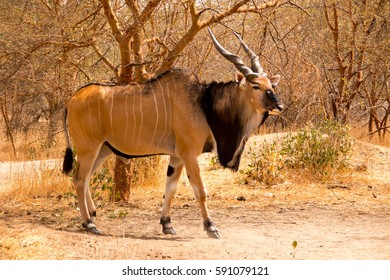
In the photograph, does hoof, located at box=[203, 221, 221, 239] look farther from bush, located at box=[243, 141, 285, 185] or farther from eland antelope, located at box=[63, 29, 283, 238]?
bush, located at box=[243, 141, 285, 185]

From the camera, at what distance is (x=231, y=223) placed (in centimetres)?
593

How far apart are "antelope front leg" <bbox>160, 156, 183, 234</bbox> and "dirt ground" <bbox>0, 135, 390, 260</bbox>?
4.1 inches

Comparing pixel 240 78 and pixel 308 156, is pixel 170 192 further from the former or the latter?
pixel 308 156

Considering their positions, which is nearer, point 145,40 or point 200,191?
point 200,191

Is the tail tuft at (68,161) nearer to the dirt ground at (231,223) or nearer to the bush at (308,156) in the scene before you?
the dirt ground at (231,223)

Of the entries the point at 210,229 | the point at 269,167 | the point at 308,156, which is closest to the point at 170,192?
the point at 210,229

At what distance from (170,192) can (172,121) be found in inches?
22.2

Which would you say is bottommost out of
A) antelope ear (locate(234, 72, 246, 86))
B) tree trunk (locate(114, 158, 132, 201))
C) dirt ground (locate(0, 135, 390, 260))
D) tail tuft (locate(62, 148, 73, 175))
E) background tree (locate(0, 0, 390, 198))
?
dirt ground (locate(0, 135, 390, 260))

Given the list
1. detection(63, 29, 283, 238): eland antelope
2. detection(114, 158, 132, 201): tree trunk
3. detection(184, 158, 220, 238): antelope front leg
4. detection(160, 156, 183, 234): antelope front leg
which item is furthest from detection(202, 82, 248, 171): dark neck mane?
detection(114, 158, 132, 201): tree trunk

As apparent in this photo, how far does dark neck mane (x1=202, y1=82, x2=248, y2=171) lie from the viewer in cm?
521

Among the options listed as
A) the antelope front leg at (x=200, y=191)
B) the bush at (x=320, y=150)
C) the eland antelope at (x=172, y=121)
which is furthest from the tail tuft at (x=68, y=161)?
the bush at (x=320, y=150)

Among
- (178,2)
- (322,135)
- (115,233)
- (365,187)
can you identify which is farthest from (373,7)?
(115,233)

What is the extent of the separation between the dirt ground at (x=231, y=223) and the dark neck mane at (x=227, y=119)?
714 millimetres

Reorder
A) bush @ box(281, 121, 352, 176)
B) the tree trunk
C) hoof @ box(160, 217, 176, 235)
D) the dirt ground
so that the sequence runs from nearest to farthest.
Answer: the dirt ground, hoof @ box(160, 217, 176, 235), the tree trunk, bush @ box(281, 121, 352, 176)
